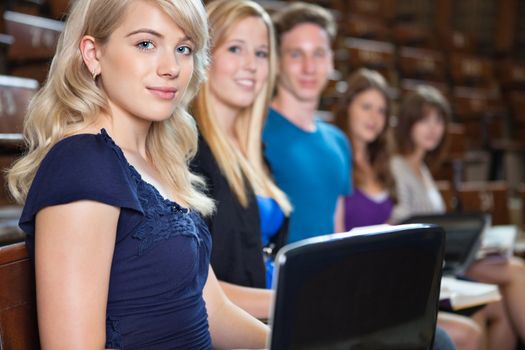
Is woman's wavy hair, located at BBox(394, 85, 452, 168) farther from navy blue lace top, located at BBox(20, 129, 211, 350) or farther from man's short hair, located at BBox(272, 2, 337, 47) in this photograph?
navy blue lace top, located at BBox(20, 129, 211, 350)

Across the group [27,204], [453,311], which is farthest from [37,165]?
[453,311]

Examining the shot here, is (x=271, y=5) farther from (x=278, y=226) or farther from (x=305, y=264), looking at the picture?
(x=305, y=264)

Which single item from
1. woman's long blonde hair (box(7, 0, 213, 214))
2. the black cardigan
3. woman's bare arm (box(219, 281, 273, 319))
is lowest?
woman's bare arm (box(219, 281, 273, 319))

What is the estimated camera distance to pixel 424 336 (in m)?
0.60

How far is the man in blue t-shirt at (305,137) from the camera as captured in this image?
131cm

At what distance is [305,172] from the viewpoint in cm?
131

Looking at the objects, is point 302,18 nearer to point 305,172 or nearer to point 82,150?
point 305,172

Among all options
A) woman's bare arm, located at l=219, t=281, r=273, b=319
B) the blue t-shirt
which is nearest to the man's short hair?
the blue t-shirt

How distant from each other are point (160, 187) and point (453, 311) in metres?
0.71

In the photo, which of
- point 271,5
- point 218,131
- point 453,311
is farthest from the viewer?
point 271,5

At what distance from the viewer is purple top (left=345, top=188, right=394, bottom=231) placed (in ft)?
5.71

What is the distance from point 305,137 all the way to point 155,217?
0.75 metres

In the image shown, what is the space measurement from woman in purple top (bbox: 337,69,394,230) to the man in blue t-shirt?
311 mm

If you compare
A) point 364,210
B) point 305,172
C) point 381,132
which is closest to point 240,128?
point 305,172
